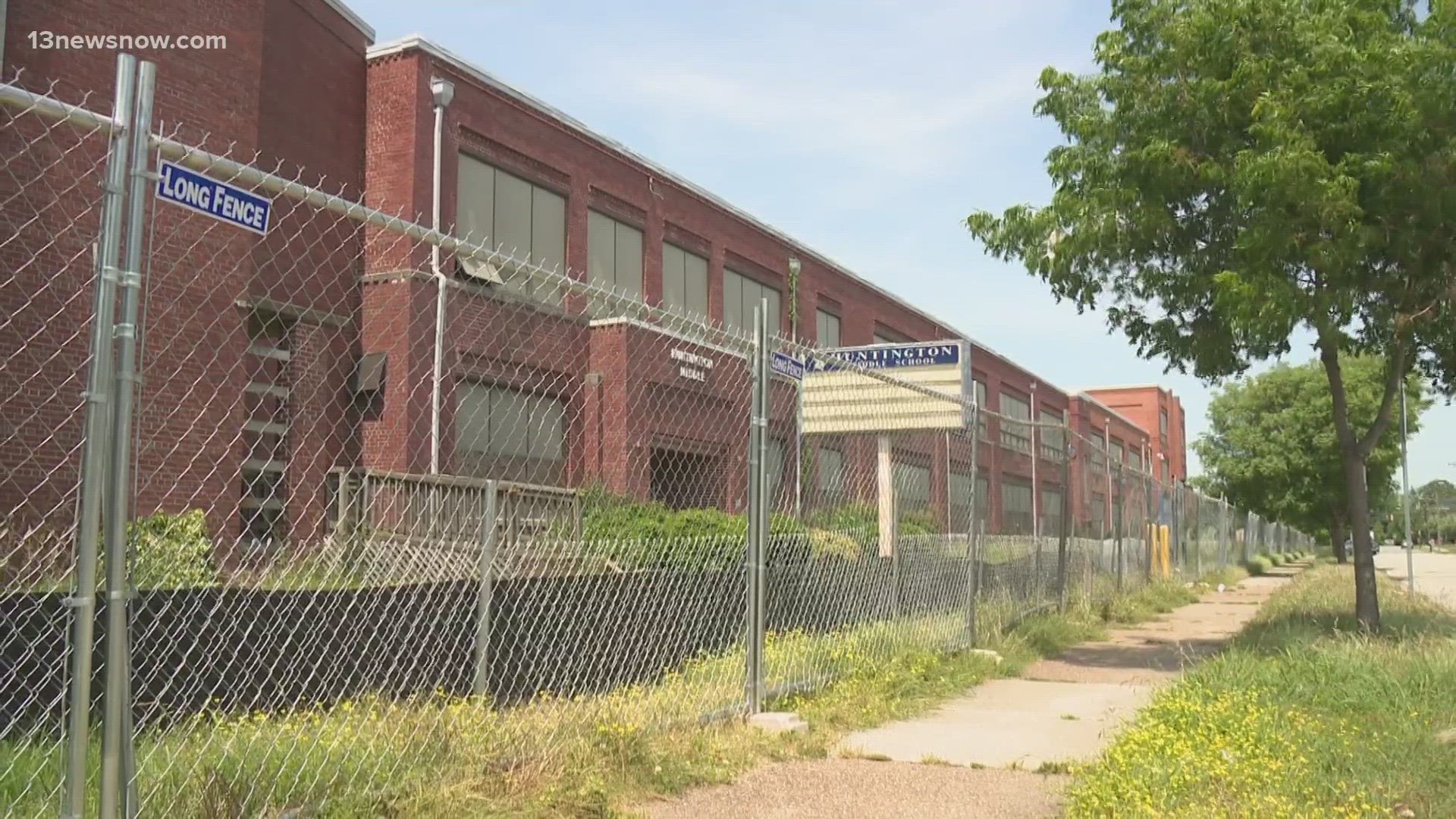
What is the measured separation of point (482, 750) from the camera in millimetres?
5023

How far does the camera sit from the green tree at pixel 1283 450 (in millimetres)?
41938

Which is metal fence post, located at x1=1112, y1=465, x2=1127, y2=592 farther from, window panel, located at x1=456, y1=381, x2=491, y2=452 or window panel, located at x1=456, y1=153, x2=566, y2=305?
window panel, located at x1=456, y1=153, x2=566, y2=305

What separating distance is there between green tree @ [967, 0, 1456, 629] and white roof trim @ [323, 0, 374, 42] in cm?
1198

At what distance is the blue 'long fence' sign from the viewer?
3.37 meters

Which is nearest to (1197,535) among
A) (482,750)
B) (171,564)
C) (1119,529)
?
(1119,529)

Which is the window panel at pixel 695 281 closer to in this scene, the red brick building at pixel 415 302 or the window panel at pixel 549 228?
the red brick building at pixel 415 302

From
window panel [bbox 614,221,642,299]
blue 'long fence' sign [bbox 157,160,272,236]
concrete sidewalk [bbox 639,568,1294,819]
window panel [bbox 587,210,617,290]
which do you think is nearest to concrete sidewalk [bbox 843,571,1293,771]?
concrete sidewalk [bbox 639,568,1294,819]

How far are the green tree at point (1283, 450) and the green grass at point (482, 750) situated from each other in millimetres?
37517

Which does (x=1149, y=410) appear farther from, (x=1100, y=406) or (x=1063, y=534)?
(x=1063, y=534)

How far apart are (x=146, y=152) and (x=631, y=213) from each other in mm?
20622

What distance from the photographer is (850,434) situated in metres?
13.7

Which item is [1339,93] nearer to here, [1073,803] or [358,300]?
[1073,803]

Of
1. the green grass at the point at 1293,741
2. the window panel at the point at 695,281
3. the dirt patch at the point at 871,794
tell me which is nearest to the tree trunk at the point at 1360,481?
the green grass at the point at 1293,741

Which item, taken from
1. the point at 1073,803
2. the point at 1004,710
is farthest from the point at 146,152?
the point at 1004,710
